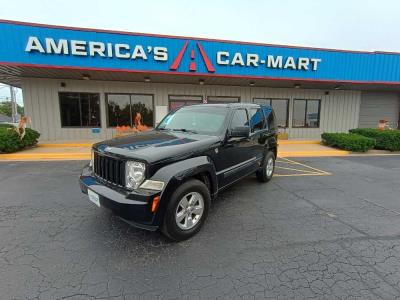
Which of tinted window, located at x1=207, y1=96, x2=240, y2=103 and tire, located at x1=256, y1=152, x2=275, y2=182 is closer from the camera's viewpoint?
tire, located at x1=256, y1=152, x2=275, y2=182

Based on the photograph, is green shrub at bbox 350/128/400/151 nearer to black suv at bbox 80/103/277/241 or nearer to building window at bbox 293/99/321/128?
building window at bbox 293/99/321/128

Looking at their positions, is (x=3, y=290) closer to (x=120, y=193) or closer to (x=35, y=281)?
(x=35, y=281)

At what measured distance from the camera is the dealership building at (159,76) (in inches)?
389

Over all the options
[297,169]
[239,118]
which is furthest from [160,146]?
[297,169]

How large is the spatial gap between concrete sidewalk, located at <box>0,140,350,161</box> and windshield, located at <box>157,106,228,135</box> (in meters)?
5.68

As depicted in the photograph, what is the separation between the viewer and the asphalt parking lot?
2.38 m

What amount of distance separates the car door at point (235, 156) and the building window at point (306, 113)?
11596 mm

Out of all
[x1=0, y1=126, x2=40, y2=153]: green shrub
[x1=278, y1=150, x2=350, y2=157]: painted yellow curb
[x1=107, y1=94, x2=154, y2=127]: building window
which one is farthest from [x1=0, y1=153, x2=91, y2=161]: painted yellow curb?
[x1=278, y1=150, x2=350, y2=157]: painted yellow curb

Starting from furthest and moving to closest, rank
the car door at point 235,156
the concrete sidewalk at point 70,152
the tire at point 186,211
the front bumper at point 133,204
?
the concrete sidewalk at point 70,152 → the car door at point 235,156 → the tire at point 186,211 → the front bumper at point 133,204

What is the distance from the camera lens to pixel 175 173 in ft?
9.72

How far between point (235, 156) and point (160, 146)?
164 cm

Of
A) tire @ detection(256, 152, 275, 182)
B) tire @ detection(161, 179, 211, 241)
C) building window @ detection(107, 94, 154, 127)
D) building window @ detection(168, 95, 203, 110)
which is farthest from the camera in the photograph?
building window @ detection(168, 95, 203, 110)

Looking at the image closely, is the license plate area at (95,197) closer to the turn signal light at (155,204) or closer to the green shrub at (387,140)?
the turn signal light at (155,204)

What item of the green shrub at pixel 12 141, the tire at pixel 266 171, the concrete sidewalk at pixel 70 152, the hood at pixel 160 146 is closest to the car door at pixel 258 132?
the tire at pixel 266 171
